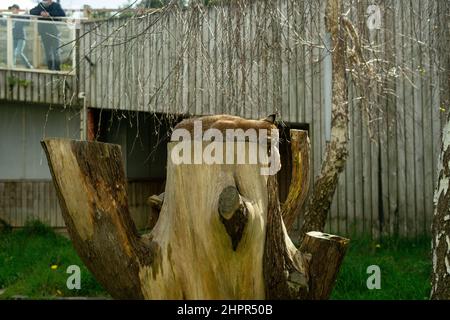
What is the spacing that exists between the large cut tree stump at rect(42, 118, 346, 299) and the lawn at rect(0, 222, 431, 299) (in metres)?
4.23

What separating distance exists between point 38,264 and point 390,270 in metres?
5.15

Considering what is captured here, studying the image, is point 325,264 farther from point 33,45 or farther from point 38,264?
point 33,45

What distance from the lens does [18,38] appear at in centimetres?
1022

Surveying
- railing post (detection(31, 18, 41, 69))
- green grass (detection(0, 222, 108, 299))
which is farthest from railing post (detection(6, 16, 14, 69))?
green grass (detection(0, 222, 108, 299))

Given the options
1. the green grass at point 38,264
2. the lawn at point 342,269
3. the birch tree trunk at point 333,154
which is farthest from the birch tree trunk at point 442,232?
the green grass at point 38,264

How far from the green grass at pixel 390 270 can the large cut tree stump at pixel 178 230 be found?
164 inches

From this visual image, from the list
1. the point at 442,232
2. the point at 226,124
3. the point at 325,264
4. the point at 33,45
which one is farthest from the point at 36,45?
the point at 325,264

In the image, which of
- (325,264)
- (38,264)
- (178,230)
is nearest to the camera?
(178,230)

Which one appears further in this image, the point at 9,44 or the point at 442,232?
the point at 9,44

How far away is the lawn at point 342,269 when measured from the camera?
246 inches

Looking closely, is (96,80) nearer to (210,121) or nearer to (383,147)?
(383,147)

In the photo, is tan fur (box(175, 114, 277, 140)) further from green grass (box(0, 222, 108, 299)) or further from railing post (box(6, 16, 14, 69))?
railing post (box(6, 16, 14, 69))

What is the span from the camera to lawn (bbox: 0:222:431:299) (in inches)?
246
